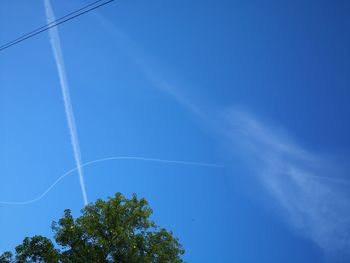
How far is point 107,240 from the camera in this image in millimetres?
22438

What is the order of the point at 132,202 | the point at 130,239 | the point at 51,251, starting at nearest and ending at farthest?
the point at 51,251
the point at 130,239
the point at 132,202

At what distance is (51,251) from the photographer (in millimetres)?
21125

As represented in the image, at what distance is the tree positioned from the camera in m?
21.6

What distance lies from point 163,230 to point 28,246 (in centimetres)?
837

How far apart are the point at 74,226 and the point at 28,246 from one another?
9.53ft

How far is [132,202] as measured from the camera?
79.8 feet

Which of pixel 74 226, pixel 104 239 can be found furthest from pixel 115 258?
pixel 74 226

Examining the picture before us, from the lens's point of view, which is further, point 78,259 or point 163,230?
point 163,230

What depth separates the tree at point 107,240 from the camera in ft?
70.8

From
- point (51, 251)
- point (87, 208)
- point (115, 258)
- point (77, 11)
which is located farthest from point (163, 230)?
point (77, 11)

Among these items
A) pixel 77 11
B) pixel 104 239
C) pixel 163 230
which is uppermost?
pixel 77 11

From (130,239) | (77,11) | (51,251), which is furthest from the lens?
(130,239)

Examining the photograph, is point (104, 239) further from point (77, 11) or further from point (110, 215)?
point (77, 11)

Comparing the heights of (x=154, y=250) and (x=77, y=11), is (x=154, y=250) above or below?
below
